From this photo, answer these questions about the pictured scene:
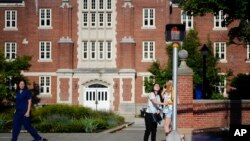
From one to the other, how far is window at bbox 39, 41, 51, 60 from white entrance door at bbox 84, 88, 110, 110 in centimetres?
496

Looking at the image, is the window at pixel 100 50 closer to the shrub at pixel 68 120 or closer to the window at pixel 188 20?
the window at pixel 188 20

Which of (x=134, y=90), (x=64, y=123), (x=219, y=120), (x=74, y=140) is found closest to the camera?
(x=74, y=140)

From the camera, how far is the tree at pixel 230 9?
22422 millimetres

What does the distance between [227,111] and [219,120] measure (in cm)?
49

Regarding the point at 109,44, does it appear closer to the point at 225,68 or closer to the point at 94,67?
the point at 94,67

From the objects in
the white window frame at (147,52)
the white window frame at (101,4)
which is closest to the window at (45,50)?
the white window frame at (101,4)

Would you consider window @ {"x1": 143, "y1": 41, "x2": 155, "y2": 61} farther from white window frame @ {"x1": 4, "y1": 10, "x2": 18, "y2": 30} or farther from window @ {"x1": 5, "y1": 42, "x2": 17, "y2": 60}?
white window frame @ {"x1": 4, "y1": 10, "x2": 18, "y2": 30}

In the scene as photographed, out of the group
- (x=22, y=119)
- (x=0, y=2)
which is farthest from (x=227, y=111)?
(x=0, y=2)

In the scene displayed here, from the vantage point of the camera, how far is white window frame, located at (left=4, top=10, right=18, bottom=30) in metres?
53.8

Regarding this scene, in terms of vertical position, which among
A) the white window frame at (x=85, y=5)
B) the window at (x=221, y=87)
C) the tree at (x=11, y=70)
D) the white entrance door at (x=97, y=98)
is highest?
the white window frame at (x=85, y=5)

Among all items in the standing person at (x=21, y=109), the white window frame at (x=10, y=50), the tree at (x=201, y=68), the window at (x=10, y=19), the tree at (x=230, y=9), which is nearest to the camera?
the standing person at (x=21, y=109)

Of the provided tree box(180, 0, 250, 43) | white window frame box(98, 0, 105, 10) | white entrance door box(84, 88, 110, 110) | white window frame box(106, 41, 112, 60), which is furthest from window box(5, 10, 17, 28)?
tree box(180, 0, 250, 43)

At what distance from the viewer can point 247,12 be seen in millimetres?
22219

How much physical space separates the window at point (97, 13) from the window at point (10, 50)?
282 inches
